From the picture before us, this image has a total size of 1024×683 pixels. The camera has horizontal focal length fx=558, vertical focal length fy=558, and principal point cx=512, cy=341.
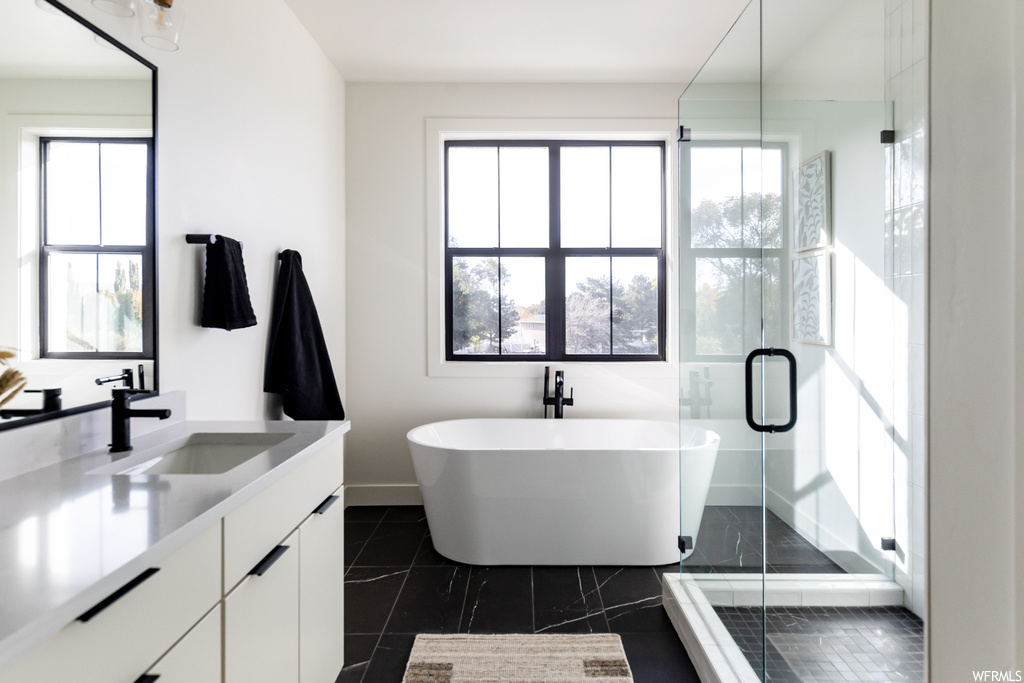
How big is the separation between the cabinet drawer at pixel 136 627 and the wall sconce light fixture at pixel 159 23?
1240 millimetres

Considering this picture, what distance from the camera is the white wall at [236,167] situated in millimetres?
1774

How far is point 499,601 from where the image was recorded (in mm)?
2346

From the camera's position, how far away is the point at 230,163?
2.11 meters

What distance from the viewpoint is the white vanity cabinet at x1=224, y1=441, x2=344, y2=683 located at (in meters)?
1.09

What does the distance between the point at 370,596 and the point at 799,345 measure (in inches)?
77.8

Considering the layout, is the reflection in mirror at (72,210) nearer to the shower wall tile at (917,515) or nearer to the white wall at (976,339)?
the white wall at (976,339)

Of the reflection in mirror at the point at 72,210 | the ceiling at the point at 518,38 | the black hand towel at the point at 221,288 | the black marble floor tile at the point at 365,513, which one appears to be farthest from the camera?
the black marble floor tile at the point at 365,513

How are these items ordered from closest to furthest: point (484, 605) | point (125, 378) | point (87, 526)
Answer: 1. point (87, 526)
2. point (125, 378)
3. point (484, 605)

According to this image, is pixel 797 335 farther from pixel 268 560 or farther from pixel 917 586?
pixel 268 560

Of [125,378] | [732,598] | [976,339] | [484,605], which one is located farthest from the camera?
[484,605]

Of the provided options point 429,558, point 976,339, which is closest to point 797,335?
point 976,339

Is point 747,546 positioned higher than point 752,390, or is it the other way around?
point 752,390

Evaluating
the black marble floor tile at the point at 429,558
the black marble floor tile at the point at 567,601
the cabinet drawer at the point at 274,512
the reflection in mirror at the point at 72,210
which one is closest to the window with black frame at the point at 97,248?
the reflection in mirror at the point at 72,210

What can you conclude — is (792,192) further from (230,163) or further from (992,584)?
(230,163)
